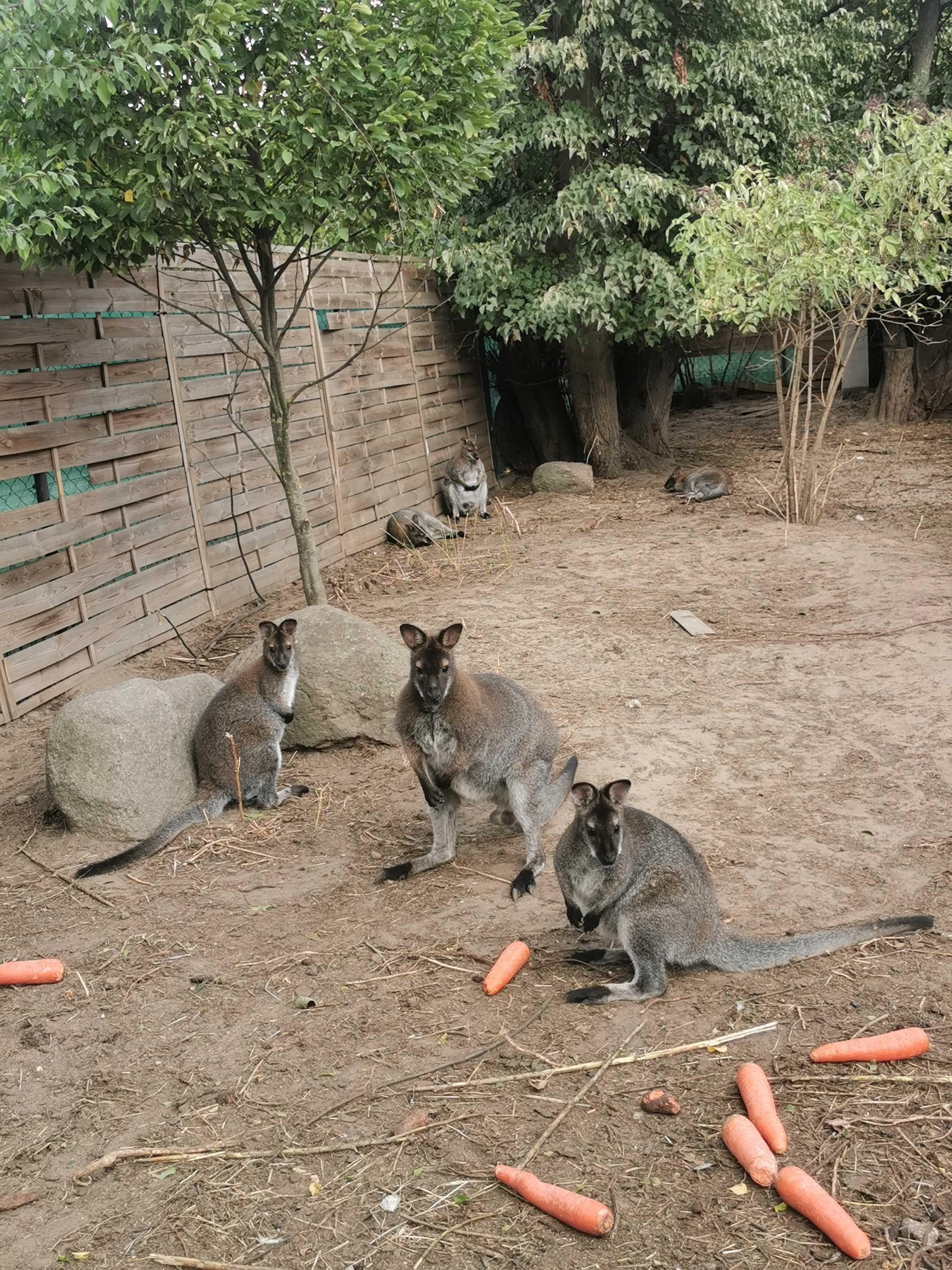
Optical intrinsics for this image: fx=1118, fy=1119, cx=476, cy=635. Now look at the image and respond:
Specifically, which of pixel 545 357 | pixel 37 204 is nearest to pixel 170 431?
pixel 37 204

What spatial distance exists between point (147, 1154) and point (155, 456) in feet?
20.5

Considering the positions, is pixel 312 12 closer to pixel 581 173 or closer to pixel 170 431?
pixel 170 431

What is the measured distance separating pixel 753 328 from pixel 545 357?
571 centimetres

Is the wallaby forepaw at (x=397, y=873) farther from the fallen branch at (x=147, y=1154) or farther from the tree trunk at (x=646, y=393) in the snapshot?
the tree trunk at (x=646, y=393)

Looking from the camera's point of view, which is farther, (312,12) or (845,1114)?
(312,12)

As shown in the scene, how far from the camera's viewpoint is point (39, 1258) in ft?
9.95

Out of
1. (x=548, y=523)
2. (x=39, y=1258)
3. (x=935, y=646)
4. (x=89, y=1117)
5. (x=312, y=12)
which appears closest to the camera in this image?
(x=39, y=1258)

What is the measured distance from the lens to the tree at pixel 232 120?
5883 mm

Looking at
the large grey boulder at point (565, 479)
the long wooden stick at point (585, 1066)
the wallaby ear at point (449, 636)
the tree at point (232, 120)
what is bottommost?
the long wooden stick at point (585, 1066)

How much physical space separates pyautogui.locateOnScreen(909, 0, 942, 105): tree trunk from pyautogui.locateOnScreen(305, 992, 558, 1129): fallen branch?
16.0 metres

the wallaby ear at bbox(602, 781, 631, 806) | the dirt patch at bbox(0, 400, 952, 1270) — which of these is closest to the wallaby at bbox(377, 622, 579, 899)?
the dirt patch at bbox(0, 400, 952, 1270)

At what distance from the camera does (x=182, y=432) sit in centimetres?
900

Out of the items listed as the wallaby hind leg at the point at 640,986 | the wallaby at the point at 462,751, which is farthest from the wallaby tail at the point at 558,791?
the wallaby hind leg at the point at 640,986

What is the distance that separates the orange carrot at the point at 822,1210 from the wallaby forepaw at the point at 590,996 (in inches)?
42.1
